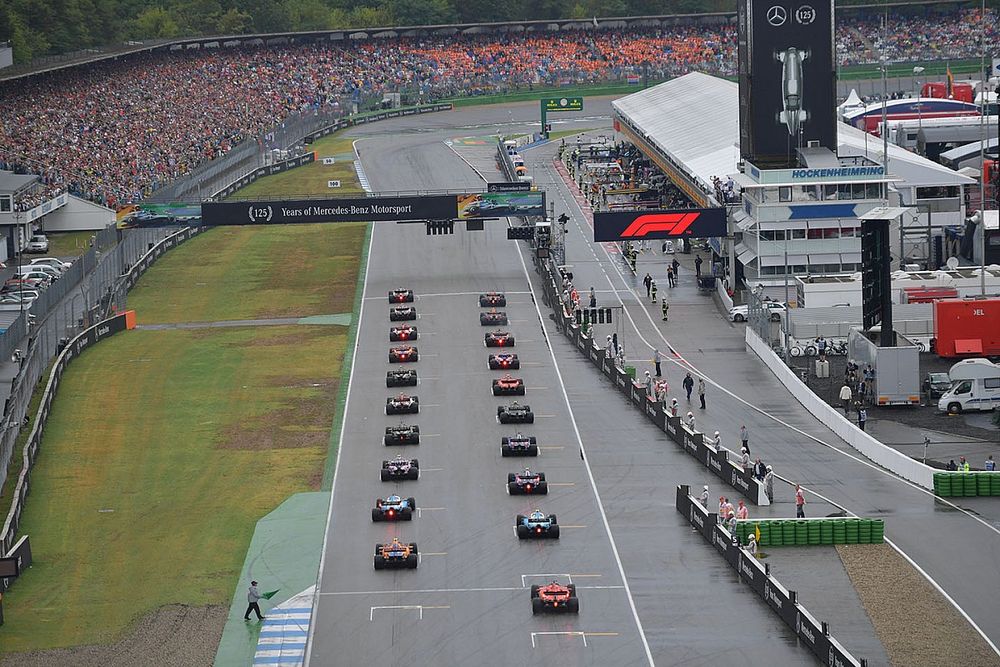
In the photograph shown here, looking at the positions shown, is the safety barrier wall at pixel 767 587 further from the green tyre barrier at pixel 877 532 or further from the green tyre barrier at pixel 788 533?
the green tyre barrier at pixel 877 532

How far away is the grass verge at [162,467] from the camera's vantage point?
5434cm

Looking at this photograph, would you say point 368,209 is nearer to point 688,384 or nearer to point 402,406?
point 402,406

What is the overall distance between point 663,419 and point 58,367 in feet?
94.9

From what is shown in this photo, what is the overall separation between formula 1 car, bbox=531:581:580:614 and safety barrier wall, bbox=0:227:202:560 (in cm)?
1664

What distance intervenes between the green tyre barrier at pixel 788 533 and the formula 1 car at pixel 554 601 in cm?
857

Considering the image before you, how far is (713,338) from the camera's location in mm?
88750

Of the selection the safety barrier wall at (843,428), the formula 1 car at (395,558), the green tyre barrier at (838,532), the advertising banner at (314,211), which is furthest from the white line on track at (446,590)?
the advertising banner at (314,211)

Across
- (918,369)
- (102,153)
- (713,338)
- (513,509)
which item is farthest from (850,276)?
(102,153)

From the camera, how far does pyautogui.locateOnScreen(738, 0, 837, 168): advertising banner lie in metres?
99.9

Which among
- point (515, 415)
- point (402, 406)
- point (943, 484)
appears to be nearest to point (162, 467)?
point (402, 406)

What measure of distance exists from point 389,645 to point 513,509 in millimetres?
13564

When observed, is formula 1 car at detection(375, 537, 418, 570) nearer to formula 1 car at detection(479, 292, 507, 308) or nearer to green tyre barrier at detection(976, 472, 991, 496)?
green tyre barrier at detection(976, 472, 991, 496)

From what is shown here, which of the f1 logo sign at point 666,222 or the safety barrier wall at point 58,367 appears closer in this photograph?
the safety barrier wall at point 58,367

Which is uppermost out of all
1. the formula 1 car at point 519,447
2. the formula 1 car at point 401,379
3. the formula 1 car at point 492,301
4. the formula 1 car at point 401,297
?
the formula 1 car at point 401,297
